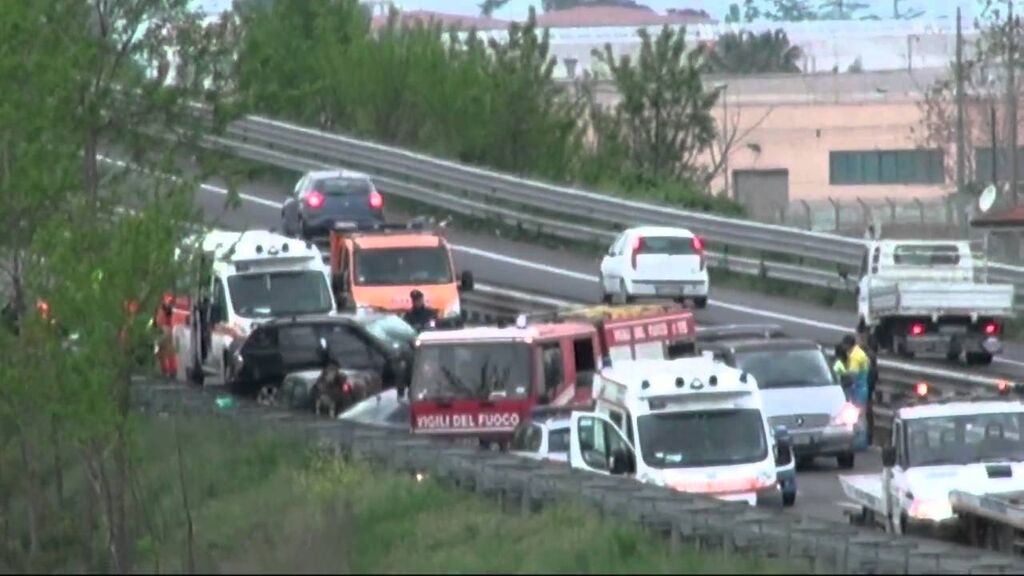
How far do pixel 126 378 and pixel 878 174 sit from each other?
7747 centimetres

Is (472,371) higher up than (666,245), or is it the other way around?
(472,371)

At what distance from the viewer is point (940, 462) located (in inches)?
927

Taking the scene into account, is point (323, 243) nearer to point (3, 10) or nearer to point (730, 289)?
point (730, 289)

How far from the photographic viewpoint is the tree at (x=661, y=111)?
67938mm

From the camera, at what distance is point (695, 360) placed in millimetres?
25969

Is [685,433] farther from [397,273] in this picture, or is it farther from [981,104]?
[981,104]

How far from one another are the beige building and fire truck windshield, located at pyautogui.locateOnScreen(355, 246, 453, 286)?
184 feet

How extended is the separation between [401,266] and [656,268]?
651 cm

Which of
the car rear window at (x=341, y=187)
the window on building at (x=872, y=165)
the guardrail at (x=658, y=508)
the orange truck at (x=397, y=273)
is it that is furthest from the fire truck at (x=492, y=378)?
the window on building at (x=872, y=165)

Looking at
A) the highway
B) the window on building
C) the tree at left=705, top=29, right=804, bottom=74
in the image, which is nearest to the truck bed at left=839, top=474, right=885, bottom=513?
the highway

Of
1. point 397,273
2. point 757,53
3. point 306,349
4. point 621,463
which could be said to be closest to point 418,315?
point 397,273

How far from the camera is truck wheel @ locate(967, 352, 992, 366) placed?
4216 cm

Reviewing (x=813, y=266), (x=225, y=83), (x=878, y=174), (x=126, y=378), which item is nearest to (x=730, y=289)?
(x=813, y=266)

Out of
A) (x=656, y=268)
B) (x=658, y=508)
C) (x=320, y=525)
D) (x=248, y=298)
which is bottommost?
(x=656, y=268)
